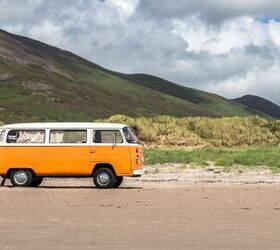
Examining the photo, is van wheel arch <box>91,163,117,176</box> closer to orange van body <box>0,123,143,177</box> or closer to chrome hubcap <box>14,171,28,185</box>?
orange van body <box>0,123,143,177</box>

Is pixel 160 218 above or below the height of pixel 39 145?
below

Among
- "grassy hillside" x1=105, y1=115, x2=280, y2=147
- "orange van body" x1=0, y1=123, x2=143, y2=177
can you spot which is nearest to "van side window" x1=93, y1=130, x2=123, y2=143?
"orange van body" x1=0, y1=123, x2=143, y2=177

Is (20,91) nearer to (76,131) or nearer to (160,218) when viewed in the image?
(76,131)

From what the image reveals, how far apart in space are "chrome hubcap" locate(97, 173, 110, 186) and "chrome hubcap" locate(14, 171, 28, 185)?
287 centimetres

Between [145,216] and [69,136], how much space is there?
33.3 ft

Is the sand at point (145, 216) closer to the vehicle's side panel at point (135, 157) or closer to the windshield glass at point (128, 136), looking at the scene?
the vehicle's side panel at point (135, 157)

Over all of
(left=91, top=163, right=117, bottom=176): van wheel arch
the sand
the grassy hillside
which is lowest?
the sand

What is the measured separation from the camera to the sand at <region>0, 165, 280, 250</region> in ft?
41.5

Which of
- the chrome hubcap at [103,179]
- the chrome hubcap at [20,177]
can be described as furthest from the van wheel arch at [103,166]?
the chrome hubcap at [20,177]

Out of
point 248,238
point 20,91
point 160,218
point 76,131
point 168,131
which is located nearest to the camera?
point 248,238

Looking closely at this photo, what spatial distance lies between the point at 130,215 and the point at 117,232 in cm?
318

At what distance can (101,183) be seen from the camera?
26.0m

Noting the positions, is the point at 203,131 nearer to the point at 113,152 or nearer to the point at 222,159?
the point at 222,159

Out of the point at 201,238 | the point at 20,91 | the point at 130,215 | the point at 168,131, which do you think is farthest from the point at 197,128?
the point at 20,91
